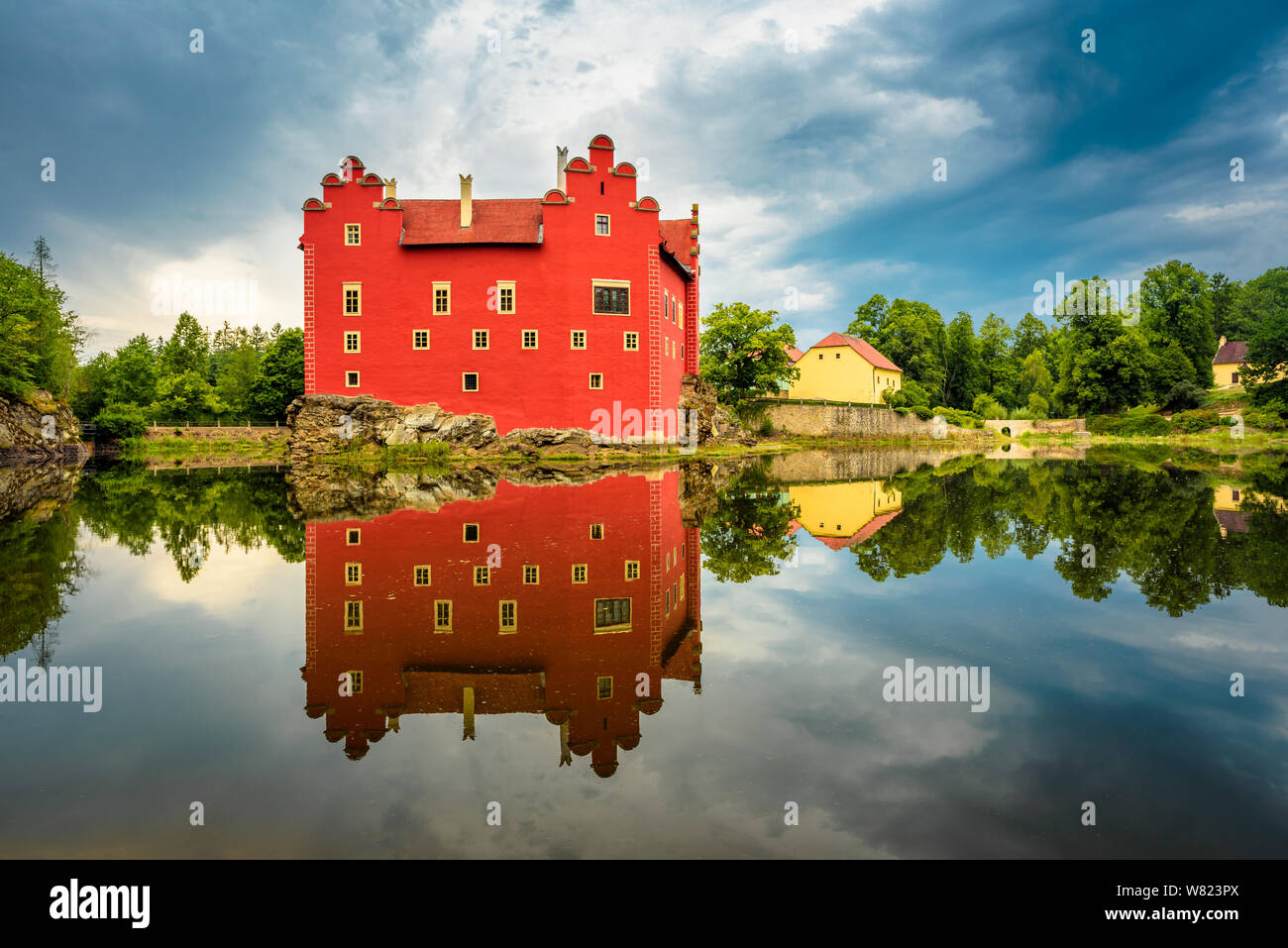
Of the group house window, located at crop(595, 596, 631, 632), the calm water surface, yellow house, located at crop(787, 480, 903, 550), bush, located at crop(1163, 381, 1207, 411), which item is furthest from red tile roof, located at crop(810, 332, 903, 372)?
house window, located at crop(595, 596, 631, 632)

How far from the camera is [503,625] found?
24.8 feet


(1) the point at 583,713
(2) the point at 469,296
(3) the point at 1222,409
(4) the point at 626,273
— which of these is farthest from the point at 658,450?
(3) the point at 1222,409

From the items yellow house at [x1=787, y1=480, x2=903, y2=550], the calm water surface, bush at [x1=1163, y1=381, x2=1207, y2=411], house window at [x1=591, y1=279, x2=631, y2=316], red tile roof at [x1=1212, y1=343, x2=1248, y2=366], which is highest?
red tile roof at [x1=1212, y1=343, x2=1248, y2=366]

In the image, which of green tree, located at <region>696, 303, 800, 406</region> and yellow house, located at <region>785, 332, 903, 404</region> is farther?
yellow house, located at <region>785, 332, 903, 404</region>

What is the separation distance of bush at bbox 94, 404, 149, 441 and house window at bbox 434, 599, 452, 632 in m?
62.1

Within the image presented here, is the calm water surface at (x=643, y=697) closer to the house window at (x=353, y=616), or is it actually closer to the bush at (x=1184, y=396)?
the house window at (x=353, y=616)

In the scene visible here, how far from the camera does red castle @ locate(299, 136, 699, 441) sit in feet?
126

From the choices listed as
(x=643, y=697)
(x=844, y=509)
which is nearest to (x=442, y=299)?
(x=844, y=509)

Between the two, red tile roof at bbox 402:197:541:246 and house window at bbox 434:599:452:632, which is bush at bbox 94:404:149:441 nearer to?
red tile roof at bbox 402:197:541:246

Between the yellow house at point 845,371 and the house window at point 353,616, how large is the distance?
68.4 m

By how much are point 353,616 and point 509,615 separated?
1.81 metres

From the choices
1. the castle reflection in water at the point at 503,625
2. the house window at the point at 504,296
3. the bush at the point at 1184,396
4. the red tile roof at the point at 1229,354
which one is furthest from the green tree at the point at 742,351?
the red tile roof at the point at 1229,354
